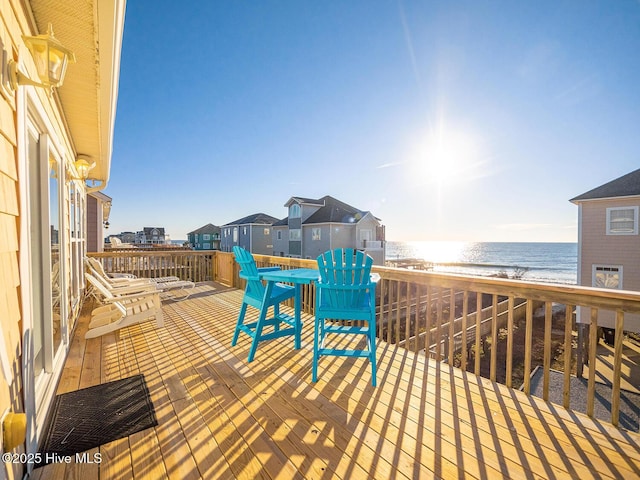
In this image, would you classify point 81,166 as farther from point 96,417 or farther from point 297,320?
point 297,320

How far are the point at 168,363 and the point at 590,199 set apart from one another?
491 inches

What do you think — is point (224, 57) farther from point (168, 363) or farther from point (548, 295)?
point (548, 295)

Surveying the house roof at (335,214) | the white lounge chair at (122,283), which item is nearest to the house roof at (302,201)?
the house roof at (335,214)

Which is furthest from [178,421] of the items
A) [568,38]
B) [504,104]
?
[504,104]

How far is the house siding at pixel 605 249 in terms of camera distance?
8.54 metres

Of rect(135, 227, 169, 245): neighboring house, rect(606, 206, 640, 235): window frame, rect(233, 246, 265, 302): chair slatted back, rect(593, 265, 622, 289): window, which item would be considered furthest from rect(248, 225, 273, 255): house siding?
rect(135, 227, 169, 245): neighboring house

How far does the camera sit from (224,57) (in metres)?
6.80

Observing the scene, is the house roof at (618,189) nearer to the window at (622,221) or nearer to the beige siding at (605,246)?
the beige siding at (605,246)

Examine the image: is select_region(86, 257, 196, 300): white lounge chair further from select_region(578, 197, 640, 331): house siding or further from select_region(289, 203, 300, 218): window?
select_region(289, 203, 300, 218): window

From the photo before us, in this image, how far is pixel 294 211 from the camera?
66.8 feet

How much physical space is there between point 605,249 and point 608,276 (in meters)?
0.89

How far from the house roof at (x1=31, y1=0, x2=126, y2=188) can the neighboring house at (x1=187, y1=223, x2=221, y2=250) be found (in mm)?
33240

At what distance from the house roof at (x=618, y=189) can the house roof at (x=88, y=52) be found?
12.6 metres

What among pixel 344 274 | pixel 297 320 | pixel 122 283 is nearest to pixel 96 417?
pixel 297 320
